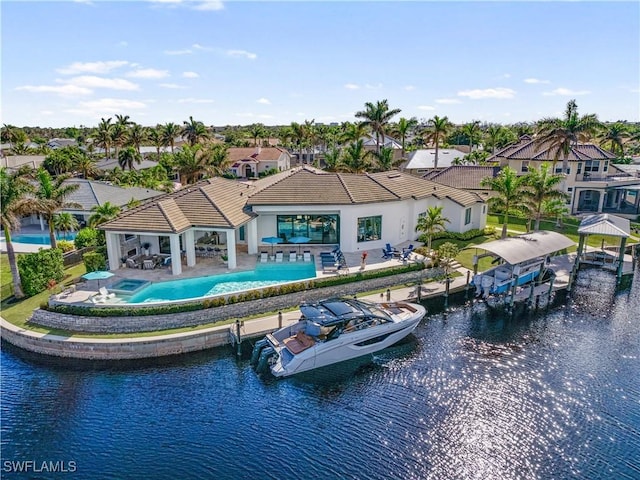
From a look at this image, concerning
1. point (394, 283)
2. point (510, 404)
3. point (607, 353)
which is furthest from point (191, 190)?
point (607, 353)

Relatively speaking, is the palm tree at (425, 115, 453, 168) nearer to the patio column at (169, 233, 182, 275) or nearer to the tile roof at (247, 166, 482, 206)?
the tile roof at (247, 166, 482, 206)

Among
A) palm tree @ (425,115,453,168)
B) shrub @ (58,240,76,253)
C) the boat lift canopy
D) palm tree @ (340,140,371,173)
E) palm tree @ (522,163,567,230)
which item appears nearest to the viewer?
the boat lift canopy

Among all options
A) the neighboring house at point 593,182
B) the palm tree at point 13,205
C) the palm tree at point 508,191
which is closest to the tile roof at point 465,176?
the neighboring house at point 593,182

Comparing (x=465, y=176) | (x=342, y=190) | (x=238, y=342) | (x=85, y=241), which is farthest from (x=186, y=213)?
(x=465, y=176)

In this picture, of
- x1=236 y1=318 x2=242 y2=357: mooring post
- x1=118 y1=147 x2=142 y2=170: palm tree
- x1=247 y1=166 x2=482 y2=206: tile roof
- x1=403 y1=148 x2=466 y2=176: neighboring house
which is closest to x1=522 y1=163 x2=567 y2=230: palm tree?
x1=247 y1=166 x2=482 y2=206: tile roof

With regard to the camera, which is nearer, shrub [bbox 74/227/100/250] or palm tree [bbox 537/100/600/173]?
shrub [bbox 74/227/100/250]

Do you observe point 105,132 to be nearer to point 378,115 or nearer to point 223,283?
point 378,115

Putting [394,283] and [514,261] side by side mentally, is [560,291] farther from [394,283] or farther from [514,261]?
[394,283]
